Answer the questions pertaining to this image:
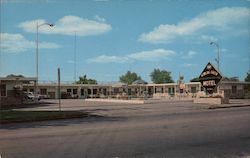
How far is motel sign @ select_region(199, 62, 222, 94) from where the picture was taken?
36253 millimetres

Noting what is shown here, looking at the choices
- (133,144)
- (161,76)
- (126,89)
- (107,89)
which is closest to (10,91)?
(133,144)

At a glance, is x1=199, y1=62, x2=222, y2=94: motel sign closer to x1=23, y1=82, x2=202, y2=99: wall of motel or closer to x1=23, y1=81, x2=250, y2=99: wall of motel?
x1=23, y1=81, x2=250, y2=99: wall of motel

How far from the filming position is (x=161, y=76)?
13162 centimetres

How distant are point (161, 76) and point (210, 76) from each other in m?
94.7

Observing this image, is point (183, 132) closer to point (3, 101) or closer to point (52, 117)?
point (52, 117)

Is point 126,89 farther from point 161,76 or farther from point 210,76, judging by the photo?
point 161,76

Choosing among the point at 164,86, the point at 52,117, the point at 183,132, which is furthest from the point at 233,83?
the point at 183,132

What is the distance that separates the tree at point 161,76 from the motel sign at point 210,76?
9063 cm

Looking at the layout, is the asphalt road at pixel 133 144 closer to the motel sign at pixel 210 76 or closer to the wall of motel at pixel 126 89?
the motel sign at pixel 210 76

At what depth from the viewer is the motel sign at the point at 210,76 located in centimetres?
3625

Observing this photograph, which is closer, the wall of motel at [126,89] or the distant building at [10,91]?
the distant building at [10,91]

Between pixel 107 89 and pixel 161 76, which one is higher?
pixel 161 76

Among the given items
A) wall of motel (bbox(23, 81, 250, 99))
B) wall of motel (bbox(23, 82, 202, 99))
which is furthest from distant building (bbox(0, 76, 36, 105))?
wall of motel (bbox(23, 82, 202, 99))

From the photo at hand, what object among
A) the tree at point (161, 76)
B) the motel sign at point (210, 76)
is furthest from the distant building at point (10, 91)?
the tree at point (161, 76)
